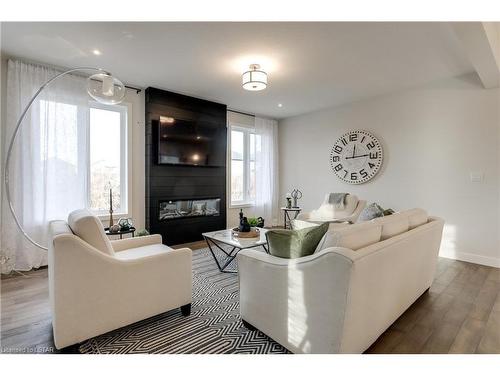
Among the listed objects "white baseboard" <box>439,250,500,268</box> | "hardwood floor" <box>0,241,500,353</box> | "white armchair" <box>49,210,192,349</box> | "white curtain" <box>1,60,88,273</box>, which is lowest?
"hardwood floor" <box>0,241,500,353</box>

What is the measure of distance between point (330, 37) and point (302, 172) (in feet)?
10.9

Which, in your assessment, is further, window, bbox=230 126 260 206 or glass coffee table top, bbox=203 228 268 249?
window, bbox=230 126 260 206

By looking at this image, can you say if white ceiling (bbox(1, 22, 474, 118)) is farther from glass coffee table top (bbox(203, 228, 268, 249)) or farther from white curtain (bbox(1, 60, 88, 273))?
glass coffee table top (bbox(203, 228, 268, 249))

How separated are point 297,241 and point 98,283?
127cm

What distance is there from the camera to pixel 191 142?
4.47m

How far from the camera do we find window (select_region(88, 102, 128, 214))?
12.0ft

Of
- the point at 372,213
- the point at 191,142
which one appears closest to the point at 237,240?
the point at 372,213

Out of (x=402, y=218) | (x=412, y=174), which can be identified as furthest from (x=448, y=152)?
(x=402, y=218)

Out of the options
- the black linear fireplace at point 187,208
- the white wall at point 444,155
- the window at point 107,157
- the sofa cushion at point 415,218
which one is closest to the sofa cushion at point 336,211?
the white wall at point 444,155

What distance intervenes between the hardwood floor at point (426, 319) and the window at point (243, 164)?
343 cm

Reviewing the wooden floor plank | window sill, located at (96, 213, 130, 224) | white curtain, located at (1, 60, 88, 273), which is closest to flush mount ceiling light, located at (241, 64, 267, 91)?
white curtain, located at (1, 60, 88, 273)

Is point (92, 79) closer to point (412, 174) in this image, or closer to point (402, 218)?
point (402, 218)

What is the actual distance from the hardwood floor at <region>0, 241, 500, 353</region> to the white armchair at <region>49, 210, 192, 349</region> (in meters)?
0.36

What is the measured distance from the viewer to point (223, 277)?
292cm
